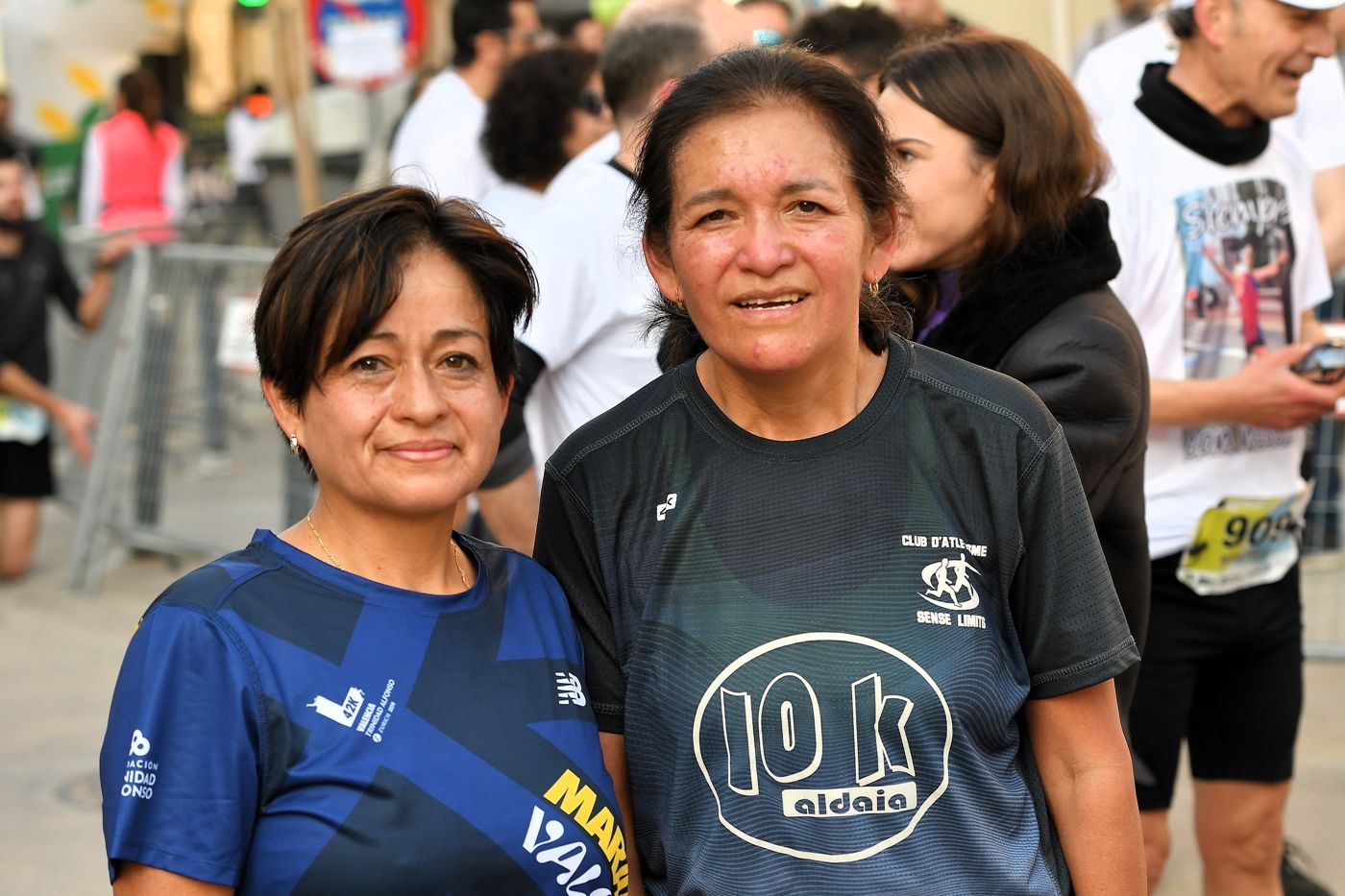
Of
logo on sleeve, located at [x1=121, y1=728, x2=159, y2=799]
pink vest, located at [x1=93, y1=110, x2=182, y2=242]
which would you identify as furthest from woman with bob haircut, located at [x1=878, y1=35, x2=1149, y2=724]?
→ pink vest, located at [x1=93, y1=110, x2=182, y2=242]

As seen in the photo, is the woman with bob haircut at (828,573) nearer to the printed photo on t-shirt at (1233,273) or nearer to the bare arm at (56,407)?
the printed photo on t-shirt at (1233,273)

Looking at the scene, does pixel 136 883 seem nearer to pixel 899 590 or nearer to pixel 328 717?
pixel 328 717

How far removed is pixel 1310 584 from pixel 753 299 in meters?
5.33

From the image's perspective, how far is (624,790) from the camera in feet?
7.25

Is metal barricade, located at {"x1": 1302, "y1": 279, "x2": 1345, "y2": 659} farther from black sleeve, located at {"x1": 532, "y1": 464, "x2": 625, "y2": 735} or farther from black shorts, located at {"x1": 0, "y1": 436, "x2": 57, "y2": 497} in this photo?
black shorts, located at {"x1": 0, "y1": 436, "x2": 57, "y2": 497}

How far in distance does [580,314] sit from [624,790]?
1510 mm

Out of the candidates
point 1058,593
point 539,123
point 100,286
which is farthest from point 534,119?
point 100,286

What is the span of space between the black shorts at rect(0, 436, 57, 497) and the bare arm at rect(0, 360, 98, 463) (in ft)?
0.99

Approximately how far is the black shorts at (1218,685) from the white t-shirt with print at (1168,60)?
4.33 ft

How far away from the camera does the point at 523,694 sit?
209cm

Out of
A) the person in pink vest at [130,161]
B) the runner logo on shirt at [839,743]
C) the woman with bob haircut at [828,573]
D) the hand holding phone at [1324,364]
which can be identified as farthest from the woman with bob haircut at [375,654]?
the person in pink vest at [130,161]

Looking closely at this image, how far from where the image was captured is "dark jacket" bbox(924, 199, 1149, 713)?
2568 millimetres

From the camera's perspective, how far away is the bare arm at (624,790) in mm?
2191

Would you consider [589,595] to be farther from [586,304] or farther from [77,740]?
[77,740]
